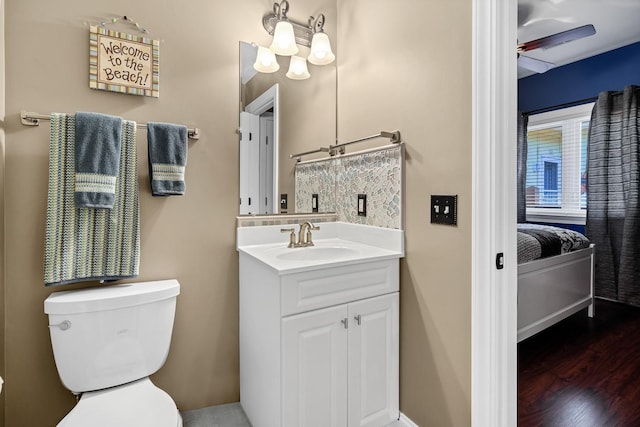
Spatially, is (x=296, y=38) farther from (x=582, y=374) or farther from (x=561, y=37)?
(x=582, y=374)

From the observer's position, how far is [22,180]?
1424mm

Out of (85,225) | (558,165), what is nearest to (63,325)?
(85,225)

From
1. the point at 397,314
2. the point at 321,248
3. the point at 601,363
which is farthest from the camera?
the point at 601,363

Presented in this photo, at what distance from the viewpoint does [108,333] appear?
1365 millimetres

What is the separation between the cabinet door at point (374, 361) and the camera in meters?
1.45

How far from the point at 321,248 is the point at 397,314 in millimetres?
500

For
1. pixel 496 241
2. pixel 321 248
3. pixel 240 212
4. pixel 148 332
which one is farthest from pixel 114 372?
pixel 496 241

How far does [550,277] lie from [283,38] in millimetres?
2392

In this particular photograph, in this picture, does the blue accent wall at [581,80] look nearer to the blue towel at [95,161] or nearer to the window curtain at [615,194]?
the window curtain at [615,194]

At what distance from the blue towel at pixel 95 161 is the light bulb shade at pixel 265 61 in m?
0.79

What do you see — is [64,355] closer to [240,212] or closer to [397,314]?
[240,212]

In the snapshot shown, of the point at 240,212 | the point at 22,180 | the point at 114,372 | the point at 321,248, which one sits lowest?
the point at 114,372

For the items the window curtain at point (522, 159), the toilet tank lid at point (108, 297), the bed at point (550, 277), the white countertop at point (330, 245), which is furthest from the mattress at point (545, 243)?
the toilet tank lid at point (108, 297)

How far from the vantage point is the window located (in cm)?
374
